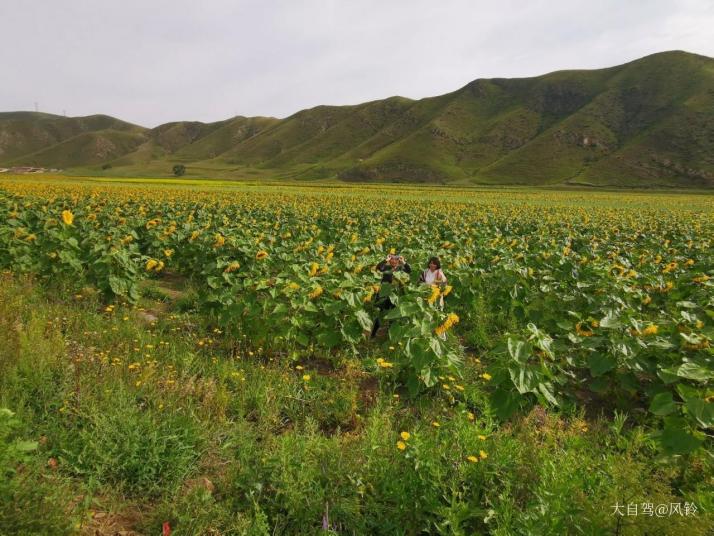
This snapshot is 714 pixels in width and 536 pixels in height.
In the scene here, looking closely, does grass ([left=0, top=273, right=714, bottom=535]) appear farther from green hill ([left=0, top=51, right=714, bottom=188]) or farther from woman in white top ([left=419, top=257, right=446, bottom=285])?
green hill ([left=0, top=51, right=714, bottom=188])

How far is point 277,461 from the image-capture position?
3439mm

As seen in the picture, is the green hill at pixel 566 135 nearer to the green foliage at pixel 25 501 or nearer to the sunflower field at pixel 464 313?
the sunflower field at pixel 464 313

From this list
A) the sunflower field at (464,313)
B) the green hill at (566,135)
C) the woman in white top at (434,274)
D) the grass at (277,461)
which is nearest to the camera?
the grass at (277,461)

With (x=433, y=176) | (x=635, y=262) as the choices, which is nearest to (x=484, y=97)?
(x=433, y=176)

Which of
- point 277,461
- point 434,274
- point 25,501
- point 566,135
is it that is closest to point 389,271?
point 434,274

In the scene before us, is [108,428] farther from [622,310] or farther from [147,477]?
[622,310]

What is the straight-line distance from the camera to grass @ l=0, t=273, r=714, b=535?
9.55 feet

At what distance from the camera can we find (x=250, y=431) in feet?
13.5

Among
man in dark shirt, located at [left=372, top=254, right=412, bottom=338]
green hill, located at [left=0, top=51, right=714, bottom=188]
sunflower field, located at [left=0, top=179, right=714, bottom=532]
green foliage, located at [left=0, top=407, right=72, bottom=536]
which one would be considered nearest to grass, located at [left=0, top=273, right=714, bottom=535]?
green foliage, located at [left=0, top=407, right=72, bottom=536]

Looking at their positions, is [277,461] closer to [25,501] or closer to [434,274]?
[25,501]

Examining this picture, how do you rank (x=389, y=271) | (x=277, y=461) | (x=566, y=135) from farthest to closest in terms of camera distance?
(x=566, y=135) < (x=389, y=271) < (x=277, y=461)

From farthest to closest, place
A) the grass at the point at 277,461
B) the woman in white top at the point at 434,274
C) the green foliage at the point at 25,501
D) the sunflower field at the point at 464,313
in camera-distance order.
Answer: the woman in white top at the point at 434,274
the sunflower field at the point at 464,313
the grass at the point at 277,461
the green foliage at the point at 25,501

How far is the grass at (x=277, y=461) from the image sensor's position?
9.55 ft

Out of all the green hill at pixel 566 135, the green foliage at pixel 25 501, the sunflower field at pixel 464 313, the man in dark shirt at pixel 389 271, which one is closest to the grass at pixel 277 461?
the green foliage at pixel 25 501
